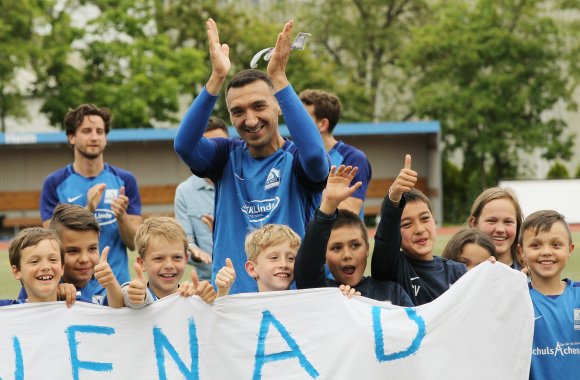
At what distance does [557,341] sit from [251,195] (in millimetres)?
1630

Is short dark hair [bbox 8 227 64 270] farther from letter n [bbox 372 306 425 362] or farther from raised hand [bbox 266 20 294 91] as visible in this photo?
letter n [bbox 372 306 425 362]

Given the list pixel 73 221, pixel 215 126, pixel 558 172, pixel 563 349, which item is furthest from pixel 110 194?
pixel 558 172

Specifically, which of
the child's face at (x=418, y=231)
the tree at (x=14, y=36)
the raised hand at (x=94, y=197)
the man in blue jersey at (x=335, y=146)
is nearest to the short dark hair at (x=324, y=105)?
the man in blue jersey at (x=335, y=146)

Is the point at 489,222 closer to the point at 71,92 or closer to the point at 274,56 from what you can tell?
the point at 274,56

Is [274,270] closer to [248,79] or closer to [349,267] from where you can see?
[349,267]

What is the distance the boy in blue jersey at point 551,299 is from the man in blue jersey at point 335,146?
1576 mm

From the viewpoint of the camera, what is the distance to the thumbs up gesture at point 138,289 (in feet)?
15.4

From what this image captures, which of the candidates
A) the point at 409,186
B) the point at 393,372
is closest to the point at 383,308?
the point at 393,372

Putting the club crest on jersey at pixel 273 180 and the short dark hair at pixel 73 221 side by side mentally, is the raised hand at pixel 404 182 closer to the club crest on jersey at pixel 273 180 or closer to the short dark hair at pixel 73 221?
the club crest on jersey at pixel 273 180

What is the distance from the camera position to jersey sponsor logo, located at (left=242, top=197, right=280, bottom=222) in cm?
474

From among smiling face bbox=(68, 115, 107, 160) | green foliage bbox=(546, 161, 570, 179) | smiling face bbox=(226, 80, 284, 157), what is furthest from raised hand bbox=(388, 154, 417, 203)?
green foliage bbox=(546, 161, 570, 179)

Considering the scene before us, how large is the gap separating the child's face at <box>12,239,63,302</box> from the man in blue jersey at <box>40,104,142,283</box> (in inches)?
74.0

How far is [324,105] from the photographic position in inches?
271

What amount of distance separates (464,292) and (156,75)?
3098 centimetres
